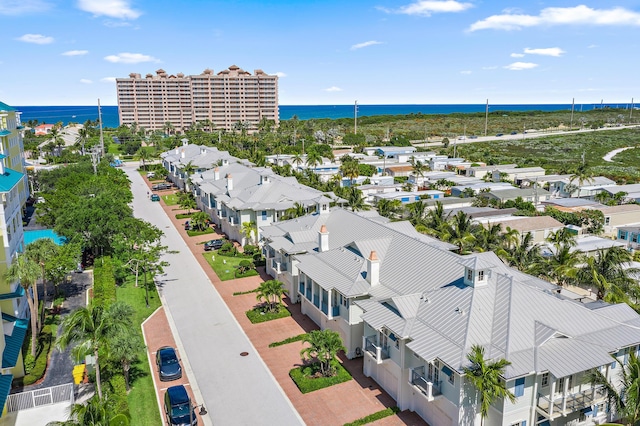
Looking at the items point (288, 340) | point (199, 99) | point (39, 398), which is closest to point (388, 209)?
point (288, 340)

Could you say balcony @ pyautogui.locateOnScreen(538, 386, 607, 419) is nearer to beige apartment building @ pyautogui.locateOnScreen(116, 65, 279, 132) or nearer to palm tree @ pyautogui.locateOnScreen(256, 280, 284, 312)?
palm tree @ pyautogui.locateOnScreen(256, 280, 284, 312)

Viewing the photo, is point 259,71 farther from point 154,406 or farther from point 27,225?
point 154,406

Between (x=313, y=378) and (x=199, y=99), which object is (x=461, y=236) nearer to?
(x=313, y=378)

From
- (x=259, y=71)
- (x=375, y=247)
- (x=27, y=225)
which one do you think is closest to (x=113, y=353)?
Answer: (x=375, y=247)

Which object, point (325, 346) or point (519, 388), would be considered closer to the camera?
point (519, 388)

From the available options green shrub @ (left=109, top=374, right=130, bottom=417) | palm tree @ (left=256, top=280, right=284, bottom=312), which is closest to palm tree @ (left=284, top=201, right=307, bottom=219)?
palm tree @ (left=256, top=280, right=284, bottom=312)
